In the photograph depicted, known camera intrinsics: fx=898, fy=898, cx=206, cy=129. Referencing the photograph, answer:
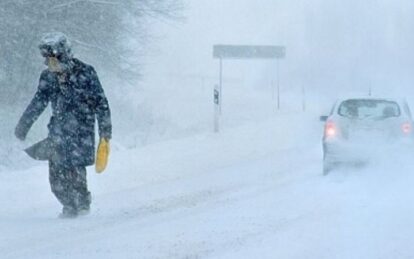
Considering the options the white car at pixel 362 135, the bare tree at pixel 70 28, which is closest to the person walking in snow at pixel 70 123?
the white car at pixel 362 135

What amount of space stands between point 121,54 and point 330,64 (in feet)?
127

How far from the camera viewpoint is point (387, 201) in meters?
10.8

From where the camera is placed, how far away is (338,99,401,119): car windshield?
45.9ft

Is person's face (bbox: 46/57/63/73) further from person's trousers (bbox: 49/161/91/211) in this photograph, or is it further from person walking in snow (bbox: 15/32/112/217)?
person's trousers (bbox: 49/161/91/211)

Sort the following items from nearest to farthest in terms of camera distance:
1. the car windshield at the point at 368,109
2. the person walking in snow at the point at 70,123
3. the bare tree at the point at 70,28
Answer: the person walking in snow at the point at 70,123
the car windshield at the point at 368,109
the bare tree at the point at 70,28

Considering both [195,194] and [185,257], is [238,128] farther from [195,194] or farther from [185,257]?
[185,257]

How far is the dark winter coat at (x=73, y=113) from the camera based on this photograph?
9.25 meters

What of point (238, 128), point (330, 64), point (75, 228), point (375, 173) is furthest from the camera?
point (330, 64)

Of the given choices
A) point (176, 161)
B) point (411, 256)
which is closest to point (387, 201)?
point (411, 256)

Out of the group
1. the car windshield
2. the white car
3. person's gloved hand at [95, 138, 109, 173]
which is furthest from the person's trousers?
the car windshield

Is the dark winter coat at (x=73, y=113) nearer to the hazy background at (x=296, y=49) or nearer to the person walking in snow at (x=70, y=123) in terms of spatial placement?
the person walking in snow at (x=70, y=123)

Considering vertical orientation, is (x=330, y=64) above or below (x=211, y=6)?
below

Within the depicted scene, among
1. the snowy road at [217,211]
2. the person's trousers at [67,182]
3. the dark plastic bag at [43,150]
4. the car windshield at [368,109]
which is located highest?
the dark plastic bag at [43,150]

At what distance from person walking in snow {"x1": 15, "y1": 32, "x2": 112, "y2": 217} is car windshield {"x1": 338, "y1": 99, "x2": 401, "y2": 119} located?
18.8ft
